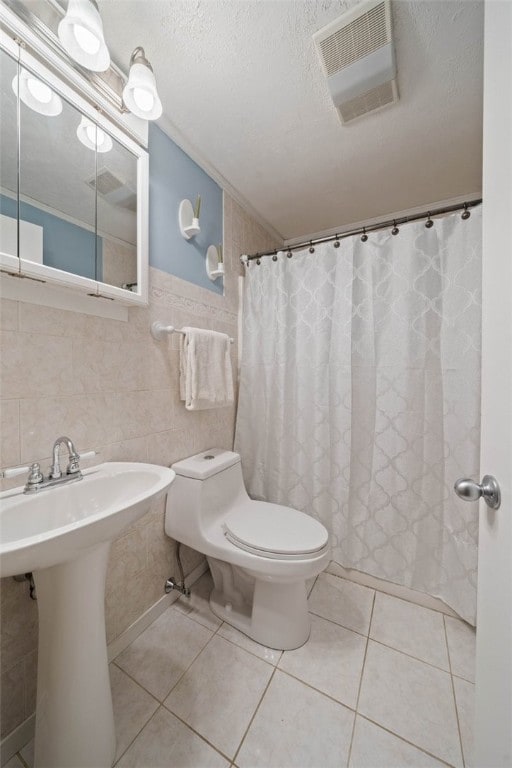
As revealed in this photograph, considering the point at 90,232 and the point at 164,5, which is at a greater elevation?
the point at 164,5

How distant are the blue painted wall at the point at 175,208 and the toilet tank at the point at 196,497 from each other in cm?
91

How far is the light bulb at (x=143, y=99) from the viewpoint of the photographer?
93cm

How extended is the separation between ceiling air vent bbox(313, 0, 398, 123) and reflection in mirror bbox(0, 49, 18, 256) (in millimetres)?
935

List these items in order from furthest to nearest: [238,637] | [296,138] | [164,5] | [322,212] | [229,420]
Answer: [322,212] < [229,420] < [296,138] < [238,637] < [164,5]

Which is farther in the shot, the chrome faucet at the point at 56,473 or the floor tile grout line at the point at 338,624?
the floor tile grout line at the point at 338,624

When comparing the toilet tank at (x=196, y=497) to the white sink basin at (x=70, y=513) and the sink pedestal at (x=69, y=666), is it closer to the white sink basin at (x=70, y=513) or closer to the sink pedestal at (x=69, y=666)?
the white sink basin at (x=70, y=513)

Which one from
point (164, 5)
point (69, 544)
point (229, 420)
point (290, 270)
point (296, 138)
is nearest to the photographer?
point (69, 544)

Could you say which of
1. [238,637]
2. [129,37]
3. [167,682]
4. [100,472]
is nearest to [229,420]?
[100,472]

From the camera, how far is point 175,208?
133 centimetres

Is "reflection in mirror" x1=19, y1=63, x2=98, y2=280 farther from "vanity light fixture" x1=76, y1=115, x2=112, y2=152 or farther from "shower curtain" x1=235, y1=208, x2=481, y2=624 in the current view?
"shower curtain" x1=235, y1=208, x2=481, y2=624

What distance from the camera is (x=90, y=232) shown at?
965mm

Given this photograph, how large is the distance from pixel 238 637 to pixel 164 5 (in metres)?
2.26

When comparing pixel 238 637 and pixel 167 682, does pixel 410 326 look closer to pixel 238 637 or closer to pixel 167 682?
pixel 238 637

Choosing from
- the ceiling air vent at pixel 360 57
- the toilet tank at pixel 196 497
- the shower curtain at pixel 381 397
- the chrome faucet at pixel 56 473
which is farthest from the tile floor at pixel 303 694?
the ceiling air vent at pixel 360 57
